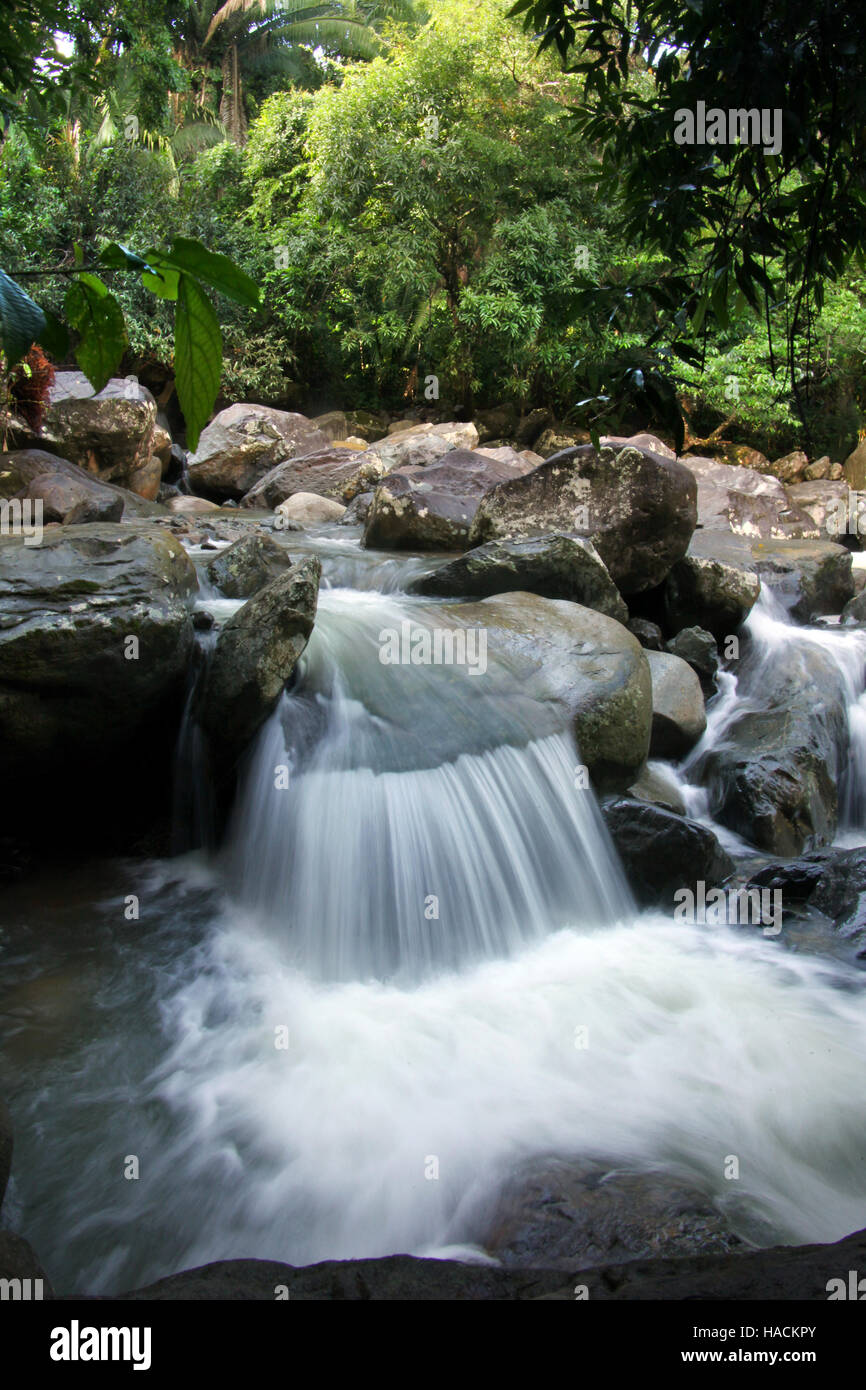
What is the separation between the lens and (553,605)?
20.7 ft

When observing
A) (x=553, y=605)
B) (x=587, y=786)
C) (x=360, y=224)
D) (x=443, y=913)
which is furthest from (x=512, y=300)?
(x=443, y=913)

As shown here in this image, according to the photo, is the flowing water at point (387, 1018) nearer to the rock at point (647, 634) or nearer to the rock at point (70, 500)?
the rock at point (647, 634)

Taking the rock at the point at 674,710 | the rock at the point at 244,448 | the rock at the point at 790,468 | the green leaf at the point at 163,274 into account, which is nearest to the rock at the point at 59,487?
the rock at the point at 244,448

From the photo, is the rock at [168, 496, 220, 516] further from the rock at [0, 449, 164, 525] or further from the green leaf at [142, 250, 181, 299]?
the green leaf at [142, 250, 181, 299]

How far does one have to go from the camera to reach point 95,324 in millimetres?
770

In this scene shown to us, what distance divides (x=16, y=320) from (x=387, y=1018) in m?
3.70

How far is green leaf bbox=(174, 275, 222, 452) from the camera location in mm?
630

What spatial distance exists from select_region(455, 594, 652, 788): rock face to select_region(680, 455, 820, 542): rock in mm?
6376

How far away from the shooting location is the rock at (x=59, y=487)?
8172mm

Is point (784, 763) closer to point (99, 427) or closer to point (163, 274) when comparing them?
point (163, 274)

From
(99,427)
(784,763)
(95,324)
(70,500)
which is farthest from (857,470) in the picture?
(95,324)

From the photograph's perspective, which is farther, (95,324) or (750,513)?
(750,513)

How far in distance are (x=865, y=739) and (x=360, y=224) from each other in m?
16.3

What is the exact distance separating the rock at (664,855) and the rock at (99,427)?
8802 mm
